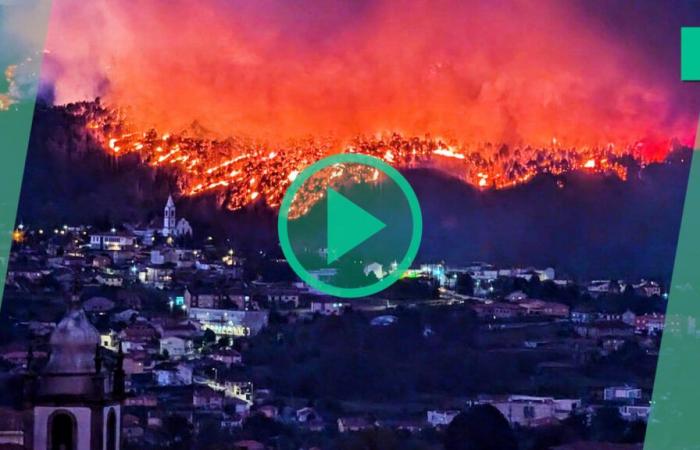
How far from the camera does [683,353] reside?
7.93 meters

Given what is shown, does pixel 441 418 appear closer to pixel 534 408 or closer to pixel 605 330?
pixel 534 408

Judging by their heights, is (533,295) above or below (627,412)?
above

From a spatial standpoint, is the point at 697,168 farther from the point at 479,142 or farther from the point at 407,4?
the point at 407,4

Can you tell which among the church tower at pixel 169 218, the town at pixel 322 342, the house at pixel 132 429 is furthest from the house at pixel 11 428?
the church tower at pixel 169 218

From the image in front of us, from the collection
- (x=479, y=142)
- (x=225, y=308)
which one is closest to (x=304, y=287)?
(x=225, y=308)

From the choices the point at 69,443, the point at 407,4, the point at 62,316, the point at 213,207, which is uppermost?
the point at 407,4

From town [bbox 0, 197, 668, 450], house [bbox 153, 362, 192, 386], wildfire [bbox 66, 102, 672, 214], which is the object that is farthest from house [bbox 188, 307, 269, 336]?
wildfire [bbox 66, 102, 672, 214]

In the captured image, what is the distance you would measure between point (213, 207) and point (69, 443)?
1.30m

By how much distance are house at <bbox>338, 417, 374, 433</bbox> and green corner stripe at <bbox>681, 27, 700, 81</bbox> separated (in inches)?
81.3

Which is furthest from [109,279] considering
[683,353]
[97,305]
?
[683,353]

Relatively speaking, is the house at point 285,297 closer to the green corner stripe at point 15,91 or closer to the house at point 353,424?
the house at point 353,424

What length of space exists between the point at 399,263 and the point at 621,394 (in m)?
1.13

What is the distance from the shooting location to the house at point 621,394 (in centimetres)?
785

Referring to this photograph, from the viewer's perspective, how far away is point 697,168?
26.1ft
